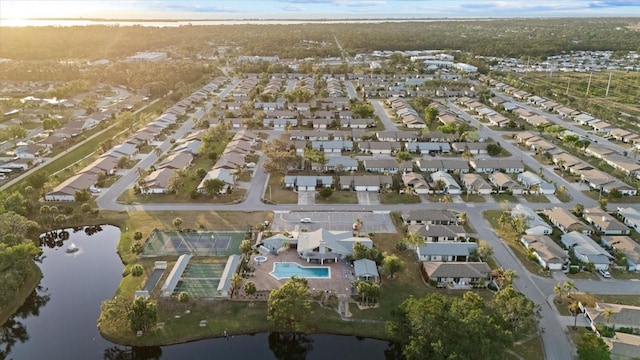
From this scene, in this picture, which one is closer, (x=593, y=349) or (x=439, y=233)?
(x=593, y=349)

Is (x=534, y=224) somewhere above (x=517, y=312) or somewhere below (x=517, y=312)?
below

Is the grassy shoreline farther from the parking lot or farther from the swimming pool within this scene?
the parking lot

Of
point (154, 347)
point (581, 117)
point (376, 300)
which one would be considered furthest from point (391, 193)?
point (581, 117)

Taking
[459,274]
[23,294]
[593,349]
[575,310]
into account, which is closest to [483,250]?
[459,274]

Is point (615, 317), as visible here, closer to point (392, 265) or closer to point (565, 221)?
point (565, 221)

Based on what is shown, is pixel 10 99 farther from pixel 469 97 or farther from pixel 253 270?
pixel 469 97

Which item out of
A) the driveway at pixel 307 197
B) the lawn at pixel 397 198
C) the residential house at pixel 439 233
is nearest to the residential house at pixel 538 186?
the lawn at pixel 397 198
